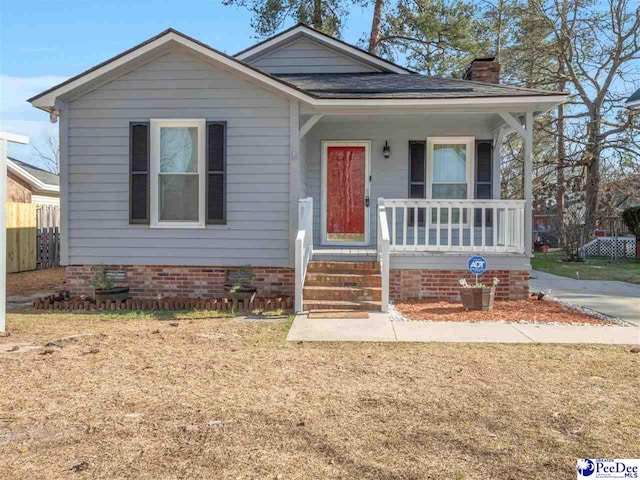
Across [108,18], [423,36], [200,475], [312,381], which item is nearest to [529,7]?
[423,36]

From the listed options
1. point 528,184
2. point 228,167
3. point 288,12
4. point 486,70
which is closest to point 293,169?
point 228,167

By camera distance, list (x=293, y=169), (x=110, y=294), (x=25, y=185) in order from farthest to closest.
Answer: (x=25, y=185), (x=293, y=169), (x=110, y=294)

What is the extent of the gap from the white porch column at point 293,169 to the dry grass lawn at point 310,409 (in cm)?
279

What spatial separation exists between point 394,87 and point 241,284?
4.42m

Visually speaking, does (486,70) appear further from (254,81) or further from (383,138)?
(254,81)

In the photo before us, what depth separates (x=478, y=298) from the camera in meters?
7.32

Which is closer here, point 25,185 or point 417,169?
point 417,169

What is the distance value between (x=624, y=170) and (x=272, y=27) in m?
15.6

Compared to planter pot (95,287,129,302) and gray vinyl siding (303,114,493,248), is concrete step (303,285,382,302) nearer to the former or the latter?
gray vinyl siding (303,114,493,248)

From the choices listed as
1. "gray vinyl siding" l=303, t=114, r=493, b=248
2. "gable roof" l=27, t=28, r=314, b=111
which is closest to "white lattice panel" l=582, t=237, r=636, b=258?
"gray vinyl siding" l=303, t=114, r=493, b=248

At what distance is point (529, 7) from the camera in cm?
2056

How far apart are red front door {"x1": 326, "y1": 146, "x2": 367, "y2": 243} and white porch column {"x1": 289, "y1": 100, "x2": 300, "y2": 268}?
176 cm

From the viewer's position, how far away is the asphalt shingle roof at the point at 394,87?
26.1 ft

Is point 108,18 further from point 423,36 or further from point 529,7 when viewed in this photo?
point 529,7
